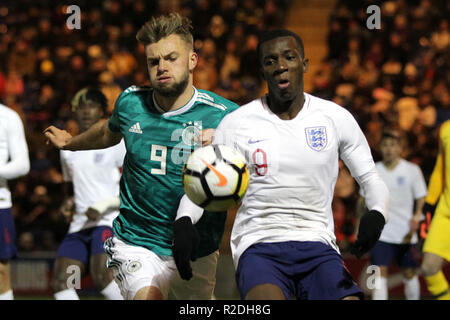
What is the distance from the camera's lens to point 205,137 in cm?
441

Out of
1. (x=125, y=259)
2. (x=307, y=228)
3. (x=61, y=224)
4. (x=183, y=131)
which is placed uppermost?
(x=183, y=131)

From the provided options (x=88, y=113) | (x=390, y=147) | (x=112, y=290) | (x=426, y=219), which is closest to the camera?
(x=426, y=219)

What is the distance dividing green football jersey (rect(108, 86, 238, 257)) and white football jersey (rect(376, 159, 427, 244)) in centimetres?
459

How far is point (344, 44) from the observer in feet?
46.9

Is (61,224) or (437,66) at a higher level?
(437,66)

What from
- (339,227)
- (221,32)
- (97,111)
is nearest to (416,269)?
(339,227)

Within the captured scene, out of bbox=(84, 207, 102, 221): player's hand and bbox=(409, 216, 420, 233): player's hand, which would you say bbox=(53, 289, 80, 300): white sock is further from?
bbox=(409, 216, 420, 233): player's hand

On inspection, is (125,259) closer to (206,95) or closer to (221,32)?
(206,95)

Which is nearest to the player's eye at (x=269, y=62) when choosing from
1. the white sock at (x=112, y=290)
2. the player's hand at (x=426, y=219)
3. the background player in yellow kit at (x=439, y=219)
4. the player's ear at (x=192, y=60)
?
the player's ear at (x=192, y=60)

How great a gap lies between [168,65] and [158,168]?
616 mm

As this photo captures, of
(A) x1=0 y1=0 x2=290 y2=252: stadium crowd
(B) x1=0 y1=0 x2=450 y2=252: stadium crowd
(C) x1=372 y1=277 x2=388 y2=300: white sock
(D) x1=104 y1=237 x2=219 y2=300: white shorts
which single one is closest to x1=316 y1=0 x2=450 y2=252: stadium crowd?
(B) x1=0 y1=0 x2=450 y2=252: stadium crowd

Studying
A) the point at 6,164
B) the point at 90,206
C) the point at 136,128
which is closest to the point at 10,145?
the point at 6,164

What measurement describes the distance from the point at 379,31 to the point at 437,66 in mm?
1586

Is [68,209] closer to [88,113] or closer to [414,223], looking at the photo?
[88,113]
